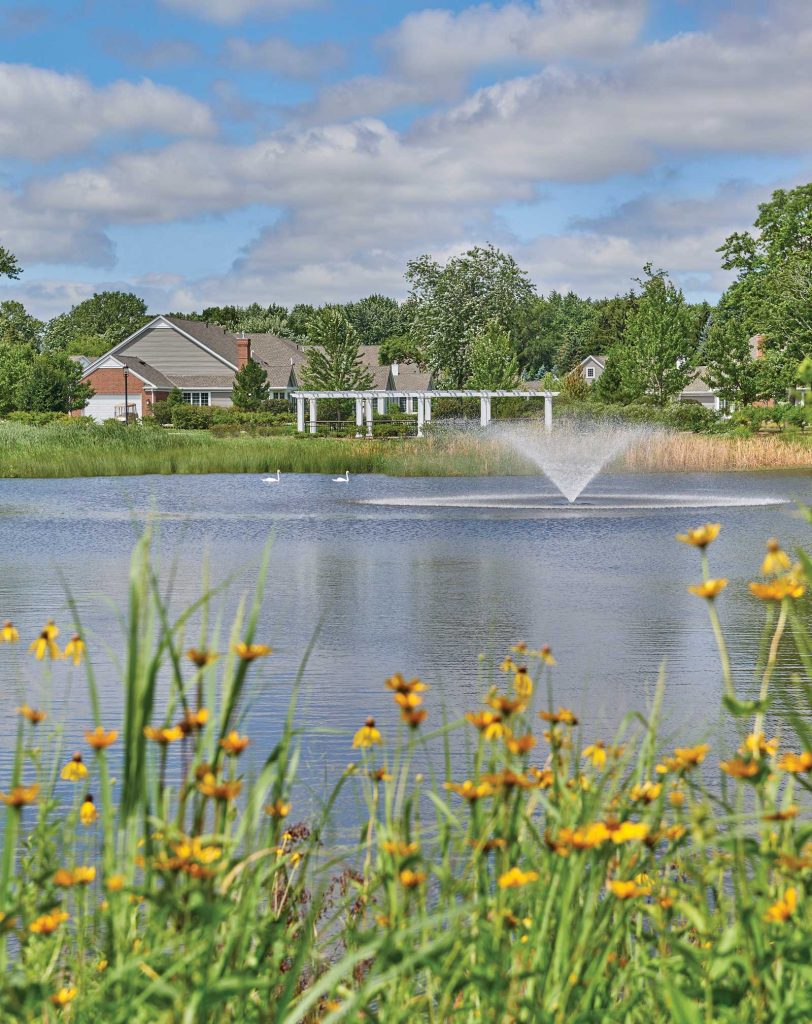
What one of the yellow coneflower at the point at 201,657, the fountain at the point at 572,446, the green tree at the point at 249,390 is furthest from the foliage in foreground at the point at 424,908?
the green tree at the point at 249,390

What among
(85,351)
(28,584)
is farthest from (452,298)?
(28,584)

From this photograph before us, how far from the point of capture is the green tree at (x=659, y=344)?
206ft

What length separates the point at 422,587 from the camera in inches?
576

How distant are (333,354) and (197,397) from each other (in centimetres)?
1191

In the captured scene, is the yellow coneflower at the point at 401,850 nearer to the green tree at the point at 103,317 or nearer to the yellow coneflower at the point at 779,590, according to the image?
the yellow coneflower at the point at 779,590

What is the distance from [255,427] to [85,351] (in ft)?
172

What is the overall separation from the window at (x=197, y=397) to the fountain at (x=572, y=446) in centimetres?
3007

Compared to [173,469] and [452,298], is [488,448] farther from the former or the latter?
[452,298]

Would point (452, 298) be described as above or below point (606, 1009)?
above

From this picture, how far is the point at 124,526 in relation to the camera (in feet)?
76.1

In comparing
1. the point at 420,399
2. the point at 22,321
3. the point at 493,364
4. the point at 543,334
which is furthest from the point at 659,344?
the point at 22,321

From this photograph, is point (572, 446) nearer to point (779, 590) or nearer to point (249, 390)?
point (249, 390)

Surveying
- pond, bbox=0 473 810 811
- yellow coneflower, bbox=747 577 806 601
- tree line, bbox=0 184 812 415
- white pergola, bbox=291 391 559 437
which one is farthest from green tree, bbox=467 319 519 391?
yellow coneflower, bbox=747 577 806 601

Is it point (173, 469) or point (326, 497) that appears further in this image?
point (173, 469)
